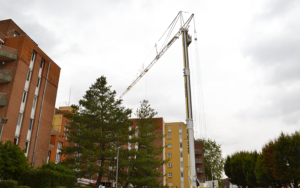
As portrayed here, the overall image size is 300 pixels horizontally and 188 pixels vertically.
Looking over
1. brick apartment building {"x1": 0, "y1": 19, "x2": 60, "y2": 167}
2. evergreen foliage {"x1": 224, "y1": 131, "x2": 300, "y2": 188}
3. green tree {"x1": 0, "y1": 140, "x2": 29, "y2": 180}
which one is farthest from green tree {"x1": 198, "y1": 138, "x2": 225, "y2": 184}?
green tree {"x1": 0, "y1": 140, "x2": 29, "y2": 180}

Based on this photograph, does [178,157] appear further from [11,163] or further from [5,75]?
[11,163]

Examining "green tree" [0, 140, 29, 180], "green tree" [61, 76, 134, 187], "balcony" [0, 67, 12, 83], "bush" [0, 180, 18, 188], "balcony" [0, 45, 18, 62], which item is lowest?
"bush" [0, 180, 18, 188]

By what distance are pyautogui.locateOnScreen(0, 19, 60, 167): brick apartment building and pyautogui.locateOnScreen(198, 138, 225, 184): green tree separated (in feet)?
196

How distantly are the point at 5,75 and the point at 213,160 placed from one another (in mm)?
70036

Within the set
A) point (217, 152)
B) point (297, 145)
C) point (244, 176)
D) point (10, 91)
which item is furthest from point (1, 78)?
point (217, 152)

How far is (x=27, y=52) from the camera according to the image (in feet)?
114

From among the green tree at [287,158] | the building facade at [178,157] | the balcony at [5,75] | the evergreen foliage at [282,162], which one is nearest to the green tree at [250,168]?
the evergreen foliage at [282,162]

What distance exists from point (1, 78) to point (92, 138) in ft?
46.8

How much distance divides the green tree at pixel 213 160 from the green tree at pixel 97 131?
53246 mm

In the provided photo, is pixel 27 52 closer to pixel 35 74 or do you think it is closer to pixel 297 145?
pixel 35 74

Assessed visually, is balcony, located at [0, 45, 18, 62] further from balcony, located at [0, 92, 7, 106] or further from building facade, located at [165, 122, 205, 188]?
building facade, located at [165, 122, 205, 188]

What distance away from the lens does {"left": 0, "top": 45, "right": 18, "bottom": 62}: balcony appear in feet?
104

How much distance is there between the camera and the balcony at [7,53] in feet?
104

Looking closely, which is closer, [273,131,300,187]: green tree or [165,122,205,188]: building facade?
[273,131,300,187]: green tree
